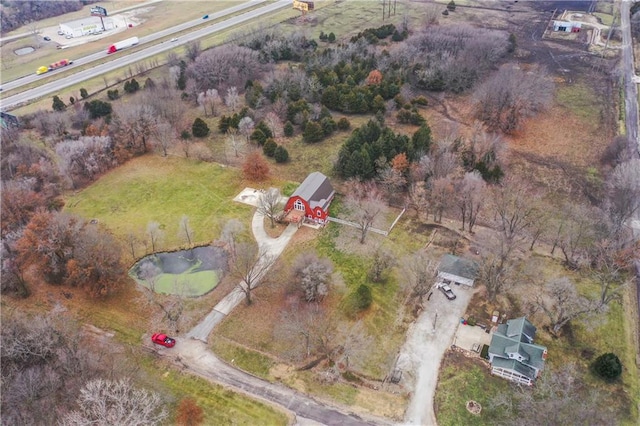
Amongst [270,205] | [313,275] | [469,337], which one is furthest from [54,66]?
[469,337]

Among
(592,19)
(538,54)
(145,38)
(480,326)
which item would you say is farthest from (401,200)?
(592,19)

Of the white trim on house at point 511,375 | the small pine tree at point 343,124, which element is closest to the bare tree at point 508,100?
the small pine tree at point 343,124

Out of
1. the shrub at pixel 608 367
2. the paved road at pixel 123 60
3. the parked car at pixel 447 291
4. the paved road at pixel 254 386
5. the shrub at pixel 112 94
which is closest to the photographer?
the paved road at pixel 254 386

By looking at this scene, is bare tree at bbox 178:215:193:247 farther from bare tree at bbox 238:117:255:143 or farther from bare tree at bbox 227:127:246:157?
bare tree at bbox 238:117:255:143

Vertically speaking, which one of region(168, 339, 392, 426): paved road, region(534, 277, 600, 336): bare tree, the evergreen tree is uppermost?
the evergreen tree

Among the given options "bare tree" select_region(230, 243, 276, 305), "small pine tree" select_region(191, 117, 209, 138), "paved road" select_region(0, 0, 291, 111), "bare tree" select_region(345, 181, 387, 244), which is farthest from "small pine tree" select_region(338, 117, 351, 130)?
"paved road" select_region(0, 0, 291, 111)

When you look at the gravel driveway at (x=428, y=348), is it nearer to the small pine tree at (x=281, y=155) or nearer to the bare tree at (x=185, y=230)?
the bare tree at (x=185, y=230)

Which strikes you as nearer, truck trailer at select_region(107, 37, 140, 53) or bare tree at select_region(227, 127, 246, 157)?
bare tree at select_region(227, 127, 246, 157)
